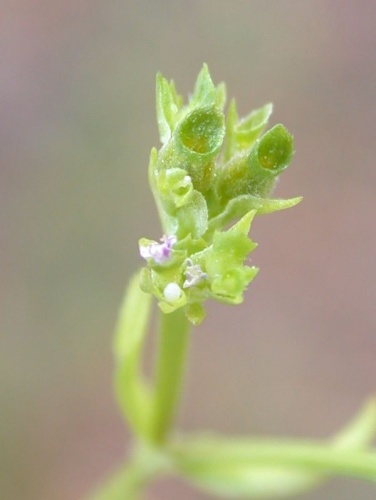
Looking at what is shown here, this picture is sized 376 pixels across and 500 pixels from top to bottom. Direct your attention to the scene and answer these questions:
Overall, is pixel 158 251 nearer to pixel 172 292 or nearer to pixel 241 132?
pixel 172 292

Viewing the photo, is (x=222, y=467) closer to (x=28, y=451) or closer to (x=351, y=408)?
(x=28, y=451)

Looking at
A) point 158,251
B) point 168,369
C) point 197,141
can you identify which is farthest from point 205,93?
point 168,369

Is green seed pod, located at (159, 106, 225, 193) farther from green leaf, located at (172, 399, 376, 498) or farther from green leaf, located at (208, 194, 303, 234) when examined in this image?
green leaf, located at (172, 399, 376, 498)

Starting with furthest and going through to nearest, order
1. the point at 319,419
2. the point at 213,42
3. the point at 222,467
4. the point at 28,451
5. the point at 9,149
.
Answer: the point at 213,42 < the point at 9,149 < the point at 319,419 < the point at 28,451 < the point at 222,467

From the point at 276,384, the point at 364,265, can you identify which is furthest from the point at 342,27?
the point at 276,384

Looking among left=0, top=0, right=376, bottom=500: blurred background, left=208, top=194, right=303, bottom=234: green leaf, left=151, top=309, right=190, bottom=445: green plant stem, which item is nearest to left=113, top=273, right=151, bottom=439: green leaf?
left=151, top=309, right=190, bottom=445: green plant stem

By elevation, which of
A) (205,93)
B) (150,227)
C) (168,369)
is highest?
(150,227)

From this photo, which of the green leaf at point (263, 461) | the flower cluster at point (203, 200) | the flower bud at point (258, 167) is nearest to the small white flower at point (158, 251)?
the flower cluster at point (203, 200)
